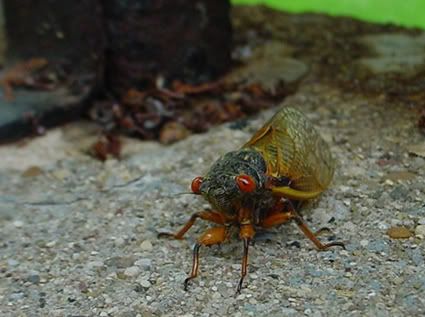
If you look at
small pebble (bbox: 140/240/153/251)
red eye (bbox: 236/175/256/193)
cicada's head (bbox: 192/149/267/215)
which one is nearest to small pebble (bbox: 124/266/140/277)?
small pebble (bbox: 140/240/153/251)

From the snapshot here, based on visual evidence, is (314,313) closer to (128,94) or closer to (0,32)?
(128,94)

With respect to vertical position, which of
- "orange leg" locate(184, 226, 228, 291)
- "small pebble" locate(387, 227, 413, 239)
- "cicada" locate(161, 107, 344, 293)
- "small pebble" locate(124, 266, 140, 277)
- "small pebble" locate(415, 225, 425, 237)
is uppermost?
"cicada" locate(161, 107, 344, 293)

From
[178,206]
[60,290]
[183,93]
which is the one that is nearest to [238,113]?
[183,93]

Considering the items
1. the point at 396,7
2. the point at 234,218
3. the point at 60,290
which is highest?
the point at 396,7

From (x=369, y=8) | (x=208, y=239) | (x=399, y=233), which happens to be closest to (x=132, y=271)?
(x=208, y=239)

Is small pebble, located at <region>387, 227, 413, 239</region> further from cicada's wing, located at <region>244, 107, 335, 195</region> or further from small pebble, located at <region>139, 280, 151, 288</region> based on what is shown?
small pebble, located at <region>139, 280, 151, 288</region>

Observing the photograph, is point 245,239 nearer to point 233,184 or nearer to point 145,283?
point 233,184
